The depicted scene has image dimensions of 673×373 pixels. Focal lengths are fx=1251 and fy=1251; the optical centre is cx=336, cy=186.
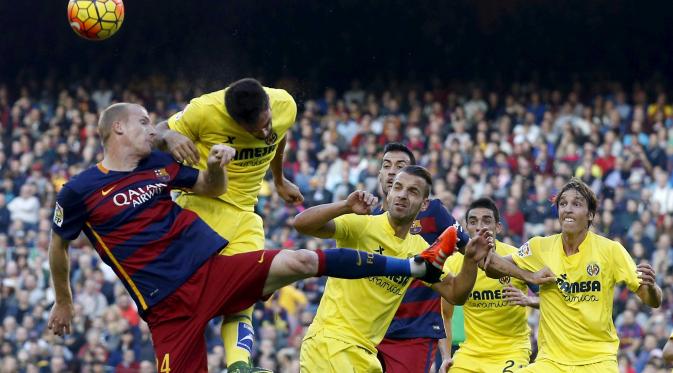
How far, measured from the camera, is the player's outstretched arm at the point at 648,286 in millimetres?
8883

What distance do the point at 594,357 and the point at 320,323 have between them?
2.07m

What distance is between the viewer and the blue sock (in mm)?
7762

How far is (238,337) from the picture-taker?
8336mm

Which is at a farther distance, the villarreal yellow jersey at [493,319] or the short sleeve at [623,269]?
the villarreal yellow jersey at [493,319]

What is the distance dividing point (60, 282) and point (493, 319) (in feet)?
12.0

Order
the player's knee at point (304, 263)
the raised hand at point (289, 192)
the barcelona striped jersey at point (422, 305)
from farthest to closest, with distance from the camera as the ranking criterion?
1. the barcelona striped jersey at point (422, 305)
2. the raised hand at point (289, 192)
3. the player's knee at point (304, 263)

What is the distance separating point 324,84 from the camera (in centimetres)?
2312

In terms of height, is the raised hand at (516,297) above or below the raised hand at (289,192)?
below

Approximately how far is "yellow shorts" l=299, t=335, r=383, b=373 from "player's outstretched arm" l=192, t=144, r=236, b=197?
1339 mm

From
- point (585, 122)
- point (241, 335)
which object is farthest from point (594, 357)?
point (585, 122)

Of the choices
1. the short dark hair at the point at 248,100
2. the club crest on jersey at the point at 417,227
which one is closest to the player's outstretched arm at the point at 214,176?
the short dark hair at the point at 248,100

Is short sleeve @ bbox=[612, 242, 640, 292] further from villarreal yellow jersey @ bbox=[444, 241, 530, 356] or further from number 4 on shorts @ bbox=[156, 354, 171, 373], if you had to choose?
number 4 on shorts @ bbox=[156, 354, 171, 373]

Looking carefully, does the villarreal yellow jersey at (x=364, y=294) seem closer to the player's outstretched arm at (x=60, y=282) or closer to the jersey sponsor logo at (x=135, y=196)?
the jersey sponsor logo at (x=135, y=196)

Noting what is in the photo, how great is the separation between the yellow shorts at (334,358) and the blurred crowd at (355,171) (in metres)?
6.39
